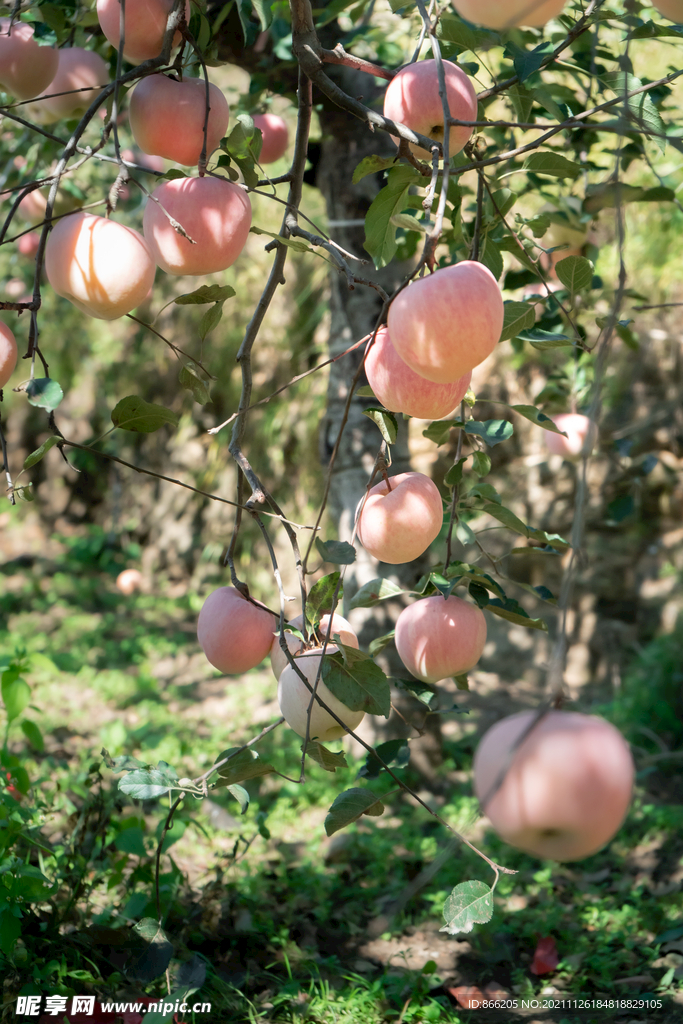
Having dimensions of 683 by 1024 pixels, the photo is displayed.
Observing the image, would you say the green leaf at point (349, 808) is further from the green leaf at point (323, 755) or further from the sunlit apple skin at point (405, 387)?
the sunlit apple skin at point (405, 387)

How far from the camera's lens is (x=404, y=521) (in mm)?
716

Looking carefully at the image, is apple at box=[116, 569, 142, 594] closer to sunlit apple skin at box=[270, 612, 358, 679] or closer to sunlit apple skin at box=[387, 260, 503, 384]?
sunlit apple skin at box=[270, 612, 358, 679]

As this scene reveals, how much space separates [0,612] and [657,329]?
9.12 feet

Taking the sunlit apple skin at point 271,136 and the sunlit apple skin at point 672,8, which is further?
the sunlit apple skin at point 271,136

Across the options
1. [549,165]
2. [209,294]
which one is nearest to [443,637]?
[209,294]

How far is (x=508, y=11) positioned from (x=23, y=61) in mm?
662

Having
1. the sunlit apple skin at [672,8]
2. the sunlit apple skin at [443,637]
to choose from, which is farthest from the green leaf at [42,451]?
the sunlit apple skin at [672,8]

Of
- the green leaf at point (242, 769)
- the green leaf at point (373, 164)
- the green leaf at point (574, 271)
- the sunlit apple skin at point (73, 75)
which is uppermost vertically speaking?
the sunlit apple skin at point (73, 75)

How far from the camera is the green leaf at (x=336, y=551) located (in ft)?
2.25

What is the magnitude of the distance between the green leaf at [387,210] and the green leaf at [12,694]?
0.89 metres

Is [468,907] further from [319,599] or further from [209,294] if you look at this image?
[209,294]

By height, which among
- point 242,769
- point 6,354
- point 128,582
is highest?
point 128,582

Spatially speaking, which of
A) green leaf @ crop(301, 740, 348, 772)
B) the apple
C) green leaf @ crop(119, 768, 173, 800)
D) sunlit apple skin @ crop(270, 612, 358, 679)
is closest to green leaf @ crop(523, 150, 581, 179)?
sunlit apple skin @ crop(270, 612, 358, 679)

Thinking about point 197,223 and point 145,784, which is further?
point 145,784
